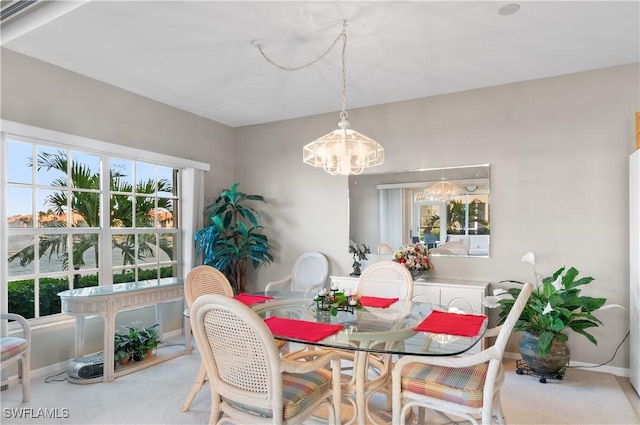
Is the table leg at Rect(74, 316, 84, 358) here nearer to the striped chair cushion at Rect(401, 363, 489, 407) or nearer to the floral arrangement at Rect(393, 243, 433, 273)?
the striped chair cushion at Rect(401, 363, 489, 407)

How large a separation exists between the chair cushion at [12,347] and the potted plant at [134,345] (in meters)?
0.82

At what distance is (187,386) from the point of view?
10.8 ft

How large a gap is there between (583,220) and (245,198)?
3623 mm

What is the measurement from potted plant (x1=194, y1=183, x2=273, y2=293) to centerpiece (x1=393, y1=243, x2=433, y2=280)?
5.56ft

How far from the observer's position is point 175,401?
3014 millimetres

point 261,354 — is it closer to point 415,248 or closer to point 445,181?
point 415,248

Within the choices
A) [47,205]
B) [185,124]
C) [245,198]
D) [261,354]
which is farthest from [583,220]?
[47,205]

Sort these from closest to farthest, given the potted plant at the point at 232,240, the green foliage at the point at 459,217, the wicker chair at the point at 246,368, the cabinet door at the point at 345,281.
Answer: the wicker chair at the point at 246,368
the green foliage at the point at 459,217
the cabinet door at the point at 345,281
the potted plant at the point at 232,240

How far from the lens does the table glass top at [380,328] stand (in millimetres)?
2062

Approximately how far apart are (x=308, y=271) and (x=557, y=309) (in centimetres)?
265

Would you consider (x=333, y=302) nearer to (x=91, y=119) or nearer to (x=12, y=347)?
(x=12, y=347)

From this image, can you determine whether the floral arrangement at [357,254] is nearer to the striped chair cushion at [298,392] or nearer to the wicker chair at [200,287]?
the wicker chair at [200,287]

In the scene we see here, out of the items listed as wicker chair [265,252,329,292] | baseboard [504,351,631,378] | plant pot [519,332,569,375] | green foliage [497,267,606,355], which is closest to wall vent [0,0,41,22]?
wicker chair [265,252,329,292]

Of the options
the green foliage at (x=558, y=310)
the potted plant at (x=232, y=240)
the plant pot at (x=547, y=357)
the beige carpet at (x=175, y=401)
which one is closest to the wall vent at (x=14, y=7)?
the beige carpet at (x=175, y=401)
